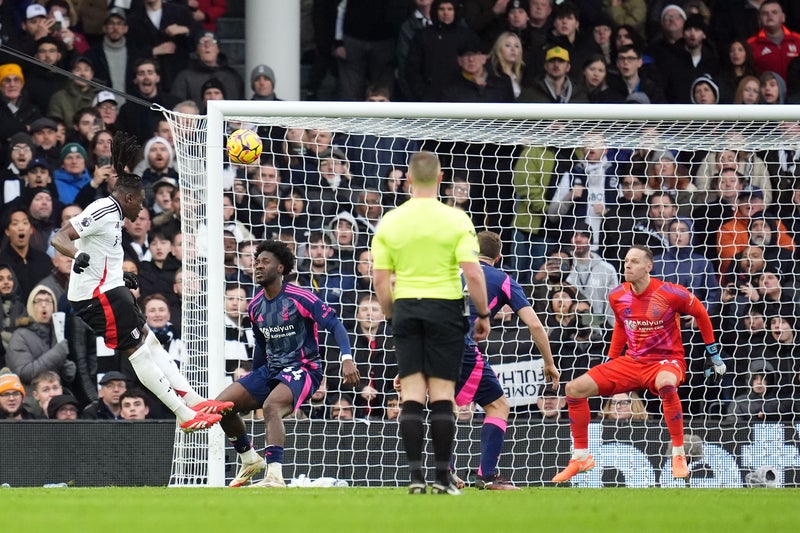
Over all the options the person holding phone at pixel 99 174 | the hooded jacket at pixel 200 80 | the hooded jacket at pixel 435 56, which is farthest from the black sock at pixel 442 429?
the hooded jacket at pixel 435 56

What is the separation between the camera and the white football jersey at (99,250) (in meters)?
10.2

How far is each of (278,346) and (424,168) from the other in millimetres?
3045

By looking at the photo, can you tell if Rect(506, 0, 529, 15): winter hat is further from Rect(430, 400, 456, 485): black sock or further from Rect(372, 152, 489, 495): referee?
Rect(430, 400, 456, 485): black sock

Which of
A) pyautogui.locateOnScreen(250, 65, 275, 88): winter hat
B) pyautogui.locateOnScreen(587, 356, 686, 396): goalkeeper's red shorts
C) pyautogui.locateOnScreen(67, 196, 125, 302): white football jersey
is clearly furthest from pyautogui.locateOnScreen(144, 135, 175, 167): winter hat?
pyautogui.locateOnScreen(587, 356, 686, 396): goalkeeper's red shorts

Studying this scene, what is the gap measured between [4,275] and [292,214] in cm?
276

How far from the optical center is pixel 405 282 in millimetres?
8594

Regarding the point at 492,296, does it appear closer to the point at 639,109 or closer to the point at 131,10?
the point at 639,109

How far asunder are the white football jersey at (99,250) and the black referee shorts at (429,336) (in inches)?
106

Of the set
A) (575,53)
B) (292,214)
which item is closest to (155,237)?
(292,214)

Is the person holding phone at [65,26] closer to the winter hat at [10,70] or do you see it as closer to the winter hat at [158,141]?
the winter hat at [10,70]

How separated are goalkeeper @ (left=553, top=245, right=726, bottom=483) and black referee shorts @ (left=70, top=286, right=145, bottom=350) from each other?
3.71 meters

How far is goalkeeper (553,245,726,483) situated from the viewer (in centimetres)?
1181

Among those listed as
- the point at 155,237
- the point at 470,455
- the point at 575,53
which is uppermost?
the point at 575,53

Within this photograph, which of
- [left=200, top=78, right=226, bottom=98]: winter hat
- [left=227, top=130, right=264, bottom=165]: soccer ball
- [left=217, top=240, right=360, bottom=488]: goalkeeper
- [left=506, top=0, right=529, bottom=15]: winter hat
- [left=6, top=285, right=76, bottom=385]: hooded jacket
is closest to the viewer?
[left=217, top=240, right=360, bottom=488]: goalkeeper
